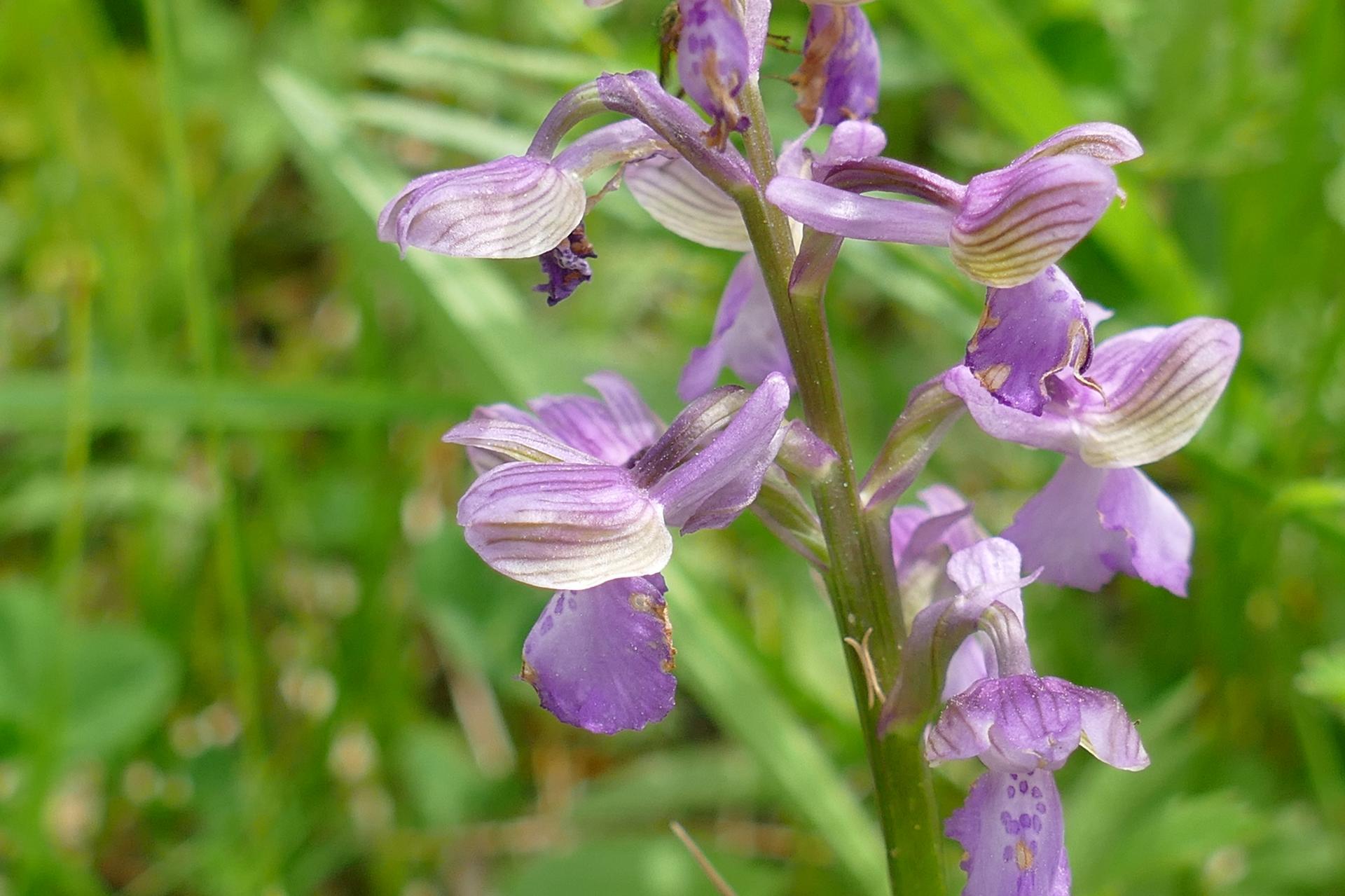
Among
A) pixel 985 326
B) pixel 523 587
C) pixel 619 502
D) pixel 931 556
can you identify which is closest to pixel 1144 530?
pixel 931 556

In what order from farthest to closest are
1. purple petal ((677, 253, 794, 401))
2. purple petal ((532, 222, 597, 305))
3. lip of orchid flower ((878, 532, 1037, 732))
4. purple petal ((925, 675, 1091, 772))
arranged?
purple petal ((677, 253, 794, 401))
purple petal ((532, 222, 597, 305))
lip of orchid flower ((878, 532, 1037, 732))
purple petal ((925, 675, 1091, 772))

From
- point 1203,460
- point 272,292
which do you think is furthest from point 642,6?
point 1203,460

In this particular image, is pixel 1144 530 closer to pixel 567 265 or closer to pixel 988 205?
pixel 988 205

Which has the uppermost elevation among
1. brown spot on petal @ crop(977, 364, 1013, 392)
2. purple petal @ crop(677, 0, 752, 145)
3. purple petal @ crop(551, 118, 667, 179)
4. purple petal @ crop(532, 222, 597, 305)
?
purple petal @ crop(677, 0, 752, 145)

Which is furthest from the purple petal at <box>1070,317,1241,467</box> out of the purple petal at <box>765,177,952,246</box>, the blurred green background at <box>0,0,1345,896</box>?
the blurred green background at <box>0,0,1345,896</box>

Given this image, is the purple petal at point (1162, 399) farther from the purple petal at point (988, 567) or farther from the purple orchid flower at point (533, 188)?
the purple orchid flower at point (533, 188)

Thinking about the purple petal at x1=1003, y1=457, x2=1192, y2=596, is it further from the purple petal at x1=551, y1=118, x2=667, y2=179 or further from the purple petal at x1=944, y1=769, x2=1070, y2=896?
the purple petal at x1=551, y1=118, x2=667, y2=179

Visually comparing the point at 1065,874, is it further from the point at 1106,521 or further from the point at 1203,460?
the point at 1203,460
